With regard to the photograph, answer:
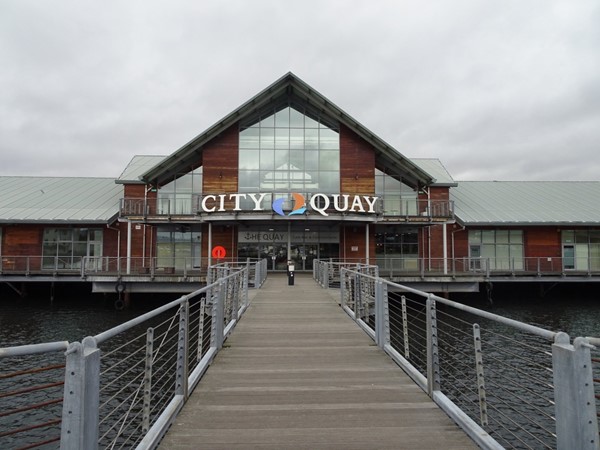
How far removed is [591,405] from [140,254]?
87.6ft

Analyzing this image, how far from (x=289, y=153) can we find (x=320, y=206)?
483 cm

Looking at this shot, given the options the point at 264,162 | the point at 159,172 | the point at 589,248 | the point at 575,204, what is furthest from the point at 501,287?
the point at 159,172

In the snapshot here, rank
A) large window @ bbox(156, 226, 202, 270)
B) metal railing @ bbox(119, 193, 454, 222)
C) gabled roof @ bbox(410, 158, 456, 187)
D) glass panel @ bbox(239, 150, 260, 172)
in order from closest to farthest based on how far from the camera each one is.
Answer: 1. metal railing @ bbox(119, 193, 454, 222)
2. glass panel @ bbox(239, 150, 260, 172)
3. large window @ bbox(156, 226, 202, 270)
4. gabled roof @ bbox(410, 158, 456, 187)

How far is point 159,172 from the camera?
1015 inches

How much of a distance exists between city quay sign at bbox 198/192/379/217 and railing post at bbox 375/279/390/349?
15669 mm

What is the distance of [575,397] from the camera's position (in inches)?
107

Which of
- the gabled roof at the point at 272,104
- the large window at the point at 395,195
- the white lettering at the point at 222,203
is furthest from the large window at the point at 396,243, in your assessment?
the white lettering at the point at 222,203

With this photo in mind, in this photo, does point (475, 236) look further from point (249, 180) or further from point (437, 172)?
point (249, 180)

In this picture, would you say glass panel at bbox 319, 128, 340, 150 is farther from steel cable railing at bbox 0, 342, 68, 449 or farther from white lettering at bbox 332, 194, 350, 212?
steel cable railing at bbox 0, 342, 68, 449

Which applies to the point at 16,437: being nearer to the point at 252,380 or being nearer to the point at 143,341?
the point at 252,380

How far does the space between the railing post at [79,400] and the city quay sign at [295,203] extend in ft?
65.8

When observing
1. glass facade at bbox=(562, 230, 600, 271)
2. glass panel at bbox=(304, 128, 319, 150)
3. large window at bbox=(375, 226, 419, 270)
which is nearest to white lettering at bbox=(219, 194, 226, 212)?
glass panel at bbox=(304, 128, 319, 150)

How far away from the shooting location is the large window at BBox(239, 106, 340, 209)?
2569 cm

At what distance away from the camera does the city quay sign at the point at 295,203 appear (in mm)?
22766
